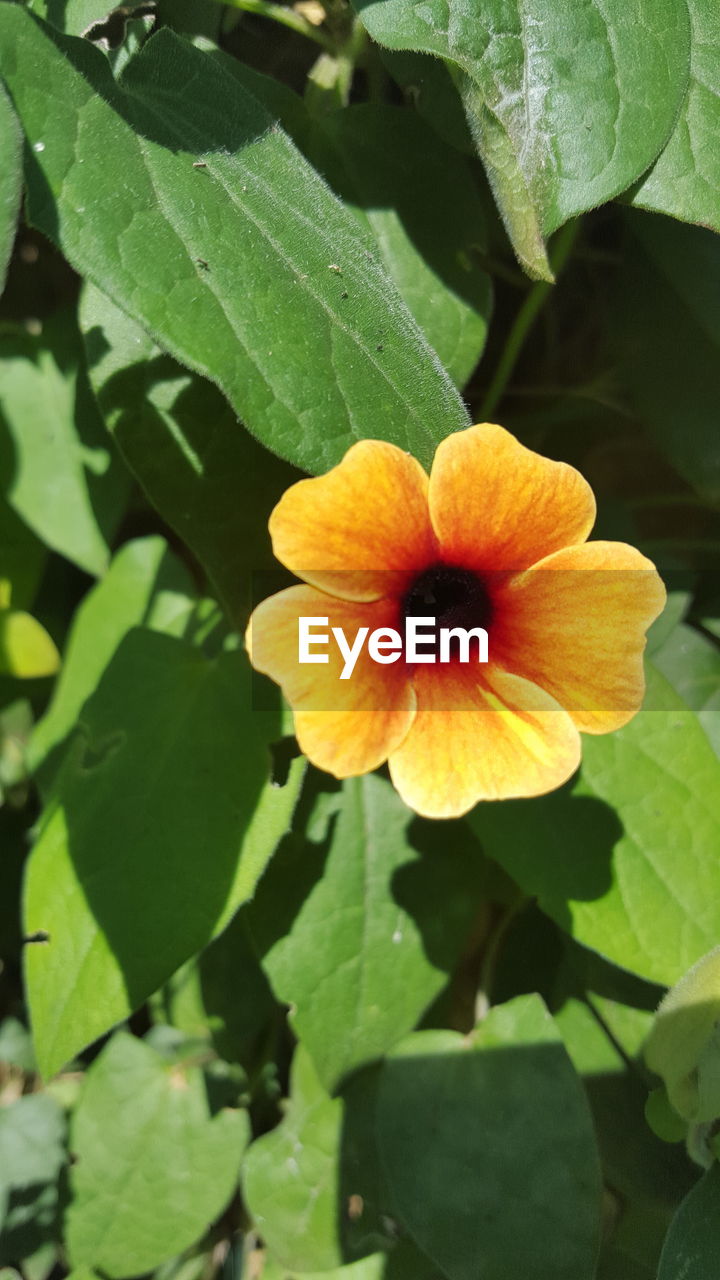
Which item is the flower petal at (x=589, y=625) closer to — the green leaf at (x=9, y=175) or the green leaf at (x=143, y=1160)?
the green leaf at (x=9, y=175)

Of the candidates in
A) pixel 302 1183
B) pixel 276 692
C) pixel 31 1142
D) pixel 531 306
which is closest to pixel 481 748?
pixel 276 692

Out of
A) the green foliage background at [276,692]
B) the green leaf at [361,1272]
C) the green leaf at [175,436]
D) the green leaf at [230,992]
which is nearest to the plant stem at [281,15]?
the green foliage background at [276,692]

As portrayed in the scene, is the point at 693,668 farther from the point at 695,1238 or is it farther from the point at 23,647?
the point at 23,647

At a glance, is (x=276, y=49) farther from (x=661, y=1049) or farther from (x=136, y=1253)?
(x=136, y=1253)

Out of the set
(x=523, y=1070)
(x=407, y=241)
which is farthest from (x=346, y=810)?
(x=407, y=241)

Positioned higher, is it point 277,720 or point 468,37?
point 468,37

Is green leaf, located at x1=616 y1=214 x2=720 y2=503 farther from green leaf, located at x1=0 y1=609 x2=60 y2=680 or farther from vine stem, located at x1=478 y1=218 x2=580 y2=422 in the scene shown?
green leaf, located at x1=0 y1=609 x2=60 y2=680
